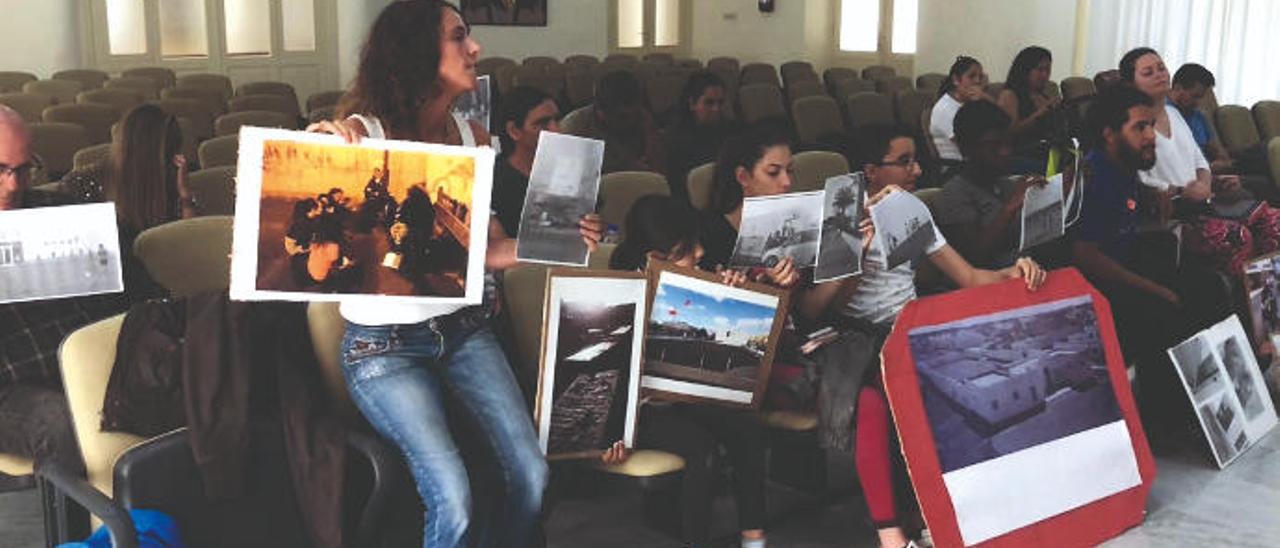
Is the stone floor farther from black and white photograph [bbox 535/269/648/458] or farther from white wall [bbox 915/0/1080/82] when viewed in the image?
white wall [bbox 915/0/1080/82]

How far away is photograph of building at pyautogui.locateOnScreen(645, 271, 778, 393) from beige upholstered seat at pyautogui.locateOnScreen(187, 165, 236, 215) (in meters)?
2.08

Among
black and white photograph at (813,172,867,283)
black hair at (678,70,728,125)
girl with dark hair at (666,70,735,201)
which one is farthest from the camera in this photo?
black hair at (678,70,728,125)

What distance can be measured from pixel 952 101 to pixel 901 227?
4469 mm

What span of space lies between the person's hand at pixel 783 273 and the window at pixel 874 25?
38.9 feet

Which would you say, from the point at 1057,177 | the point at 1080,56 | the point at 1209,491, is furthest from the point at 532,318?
the point at 1080,56

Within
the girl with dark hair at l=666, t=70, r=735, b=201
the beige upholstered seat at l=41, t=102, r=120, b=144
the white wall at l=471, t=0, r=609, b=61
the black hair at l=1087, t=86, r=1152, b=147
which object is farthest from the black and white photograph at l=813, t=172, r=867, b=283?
the white wall at l=471, t=0, r=609, b=61

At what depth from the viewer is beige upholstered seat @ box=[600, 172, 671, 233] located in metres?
4.84

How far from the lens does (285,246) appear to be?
102 inches

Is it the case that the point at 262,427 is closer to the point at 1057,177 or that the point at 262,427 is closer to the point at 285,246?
the point at 285,246

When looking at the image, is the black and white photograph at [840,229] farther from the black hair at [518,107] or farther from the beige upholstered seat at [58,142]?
the beige upholstered seat at [58,142]

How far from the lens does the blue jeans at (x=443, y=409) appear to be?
2814mm

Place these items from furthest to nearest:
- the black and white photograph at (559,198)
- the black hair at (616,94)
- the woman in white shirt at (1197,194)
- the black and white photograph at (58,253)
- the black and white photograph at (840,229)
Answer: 1. the black hair at (616,94)
2. the woman in white shirt at (1197,194)
3. the black and white photograph at (840,229)
4. the black and white photograph at (559,198)
5. the black and white photograph at (58,253)

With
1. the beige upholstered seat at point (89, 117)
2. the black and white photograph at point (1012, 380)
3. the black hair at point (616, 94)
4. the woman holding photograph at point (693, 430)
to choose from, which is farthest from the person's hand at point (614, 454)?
the beige upholstered seat at point (89, 117)

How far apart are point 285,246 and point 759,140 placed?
5.86ft
